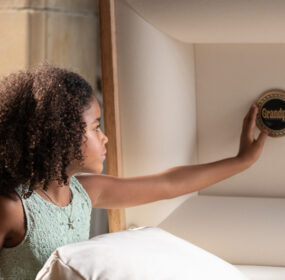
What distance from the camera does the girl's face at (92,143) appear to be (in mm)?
904

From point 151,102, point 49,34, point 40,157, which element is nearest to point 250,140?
point 151,102

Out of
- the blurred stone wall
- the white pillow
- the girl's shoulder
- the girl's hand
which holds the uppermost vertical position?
the blurred stone wall

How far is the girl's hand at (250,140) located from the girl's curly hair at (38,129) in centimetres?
51

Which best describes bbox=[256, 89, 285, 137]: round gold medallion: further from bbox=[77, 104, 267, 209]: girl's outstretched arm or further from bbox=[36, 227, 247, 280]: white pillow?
bbox=[36, 227, 247, 280]: white pillow

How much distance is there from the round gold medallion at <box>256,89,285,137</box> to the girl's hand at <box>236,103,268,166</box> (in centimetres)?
2

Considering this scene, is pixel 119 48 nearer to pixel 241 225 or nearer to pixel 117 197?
pixel 117 197

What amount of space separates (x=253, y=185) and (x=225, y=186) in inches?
2.8

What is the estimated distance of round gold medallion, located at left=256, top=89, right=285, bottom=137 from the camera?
4.42 ft

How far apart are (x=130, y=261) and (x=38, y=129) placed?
0.24 metres

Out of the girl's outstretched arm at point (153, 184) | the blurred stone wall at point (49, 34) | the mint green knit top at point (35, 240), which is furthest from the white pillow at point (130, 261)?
the blurred stone wall at point (49, 34)

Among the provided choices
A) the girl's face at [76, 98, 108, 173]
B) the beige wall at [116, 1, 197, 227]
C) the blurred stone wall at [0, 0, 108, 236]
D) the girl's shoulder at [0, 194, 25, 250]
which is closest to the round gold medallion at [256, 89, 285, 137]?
the beige wall at [116, 1, 197, 227]

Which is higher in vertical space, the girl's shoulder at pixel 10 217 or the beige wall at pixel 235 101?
the beige wall at pixel 235 101

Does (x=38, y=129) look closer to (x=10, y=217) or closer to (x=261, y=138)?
(x=10, y=217)

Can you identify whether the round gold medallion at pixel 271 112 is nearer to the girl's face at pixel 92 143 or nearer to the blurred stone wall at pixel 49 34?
the blurred stone wall at pixel 49 34
